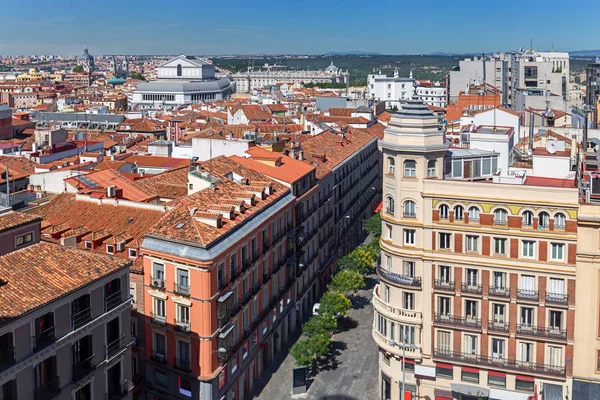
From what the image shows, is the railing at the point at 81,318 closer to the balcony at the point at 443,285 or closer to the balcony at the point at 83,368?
the balcony at the point at 83,368

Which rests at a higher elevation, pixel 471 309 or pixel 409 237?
pixel 409 237

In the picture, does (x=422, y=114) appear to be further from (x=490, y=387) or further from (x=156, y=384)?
(x=156, y=384)

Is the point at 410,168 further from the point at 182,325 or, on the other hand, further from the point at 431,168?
the point at 182,325

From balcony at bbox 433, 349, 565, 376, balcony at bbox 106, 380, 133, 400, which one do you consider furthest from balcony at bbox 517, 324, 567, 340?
balcony at bbox 106, 380, 133, 400

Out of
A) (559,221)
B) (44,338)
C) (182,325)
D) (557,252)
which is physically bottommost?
(182,325)

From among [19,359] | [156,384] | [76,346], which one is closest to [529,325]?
[156,384]

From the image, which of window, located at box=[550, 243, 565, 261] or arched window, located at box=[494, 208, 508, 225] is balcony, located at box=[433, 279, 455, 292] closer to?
arched window, located at box=[494, 208, 508, 225]

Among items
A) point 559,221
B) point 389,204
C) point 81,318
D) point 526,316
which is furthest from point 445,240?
point 81,318
